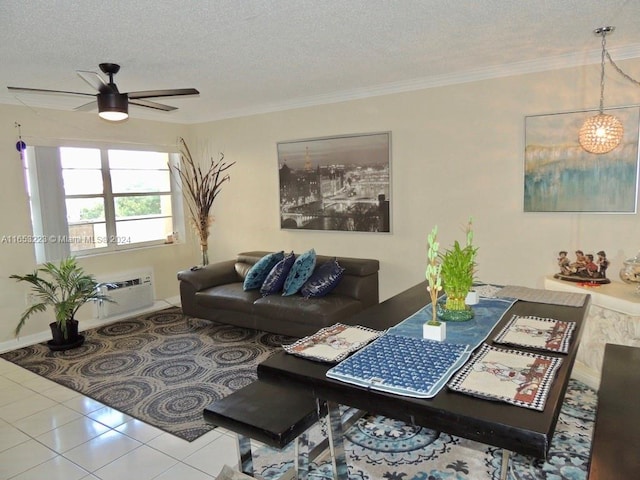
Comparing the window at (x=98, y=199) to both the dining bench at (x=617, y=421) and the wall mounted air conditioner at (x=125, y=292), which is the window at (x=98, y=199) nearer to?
the wall mounted air conditioner at (x=125, y=292)

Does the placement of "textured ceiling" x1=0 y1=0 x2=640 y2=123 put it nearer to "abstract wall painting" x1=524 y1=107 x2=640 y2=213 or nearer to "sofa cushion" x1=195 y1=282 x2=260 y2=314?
"abstract wall painting" x1=524 y1=107 x2=640 y2=213

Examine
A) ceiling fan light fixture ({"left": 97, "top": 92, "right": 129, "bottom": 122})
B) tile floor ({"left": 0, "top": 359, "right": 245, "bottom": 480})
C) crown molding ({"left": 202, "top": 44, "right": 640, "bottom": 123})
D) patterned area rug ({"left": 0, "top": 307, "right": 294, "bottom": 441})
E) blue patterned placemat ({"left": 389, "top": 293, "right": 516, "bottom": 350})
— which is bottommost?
tile floor ({"left": 0, "top": 359, "right": 245, "bottom": 480})

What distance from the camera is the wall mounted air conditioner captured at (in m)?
5.11

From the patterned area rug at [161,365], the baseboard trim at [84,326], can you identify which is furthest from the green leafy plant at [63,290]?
the patterned area rug at [161,365]

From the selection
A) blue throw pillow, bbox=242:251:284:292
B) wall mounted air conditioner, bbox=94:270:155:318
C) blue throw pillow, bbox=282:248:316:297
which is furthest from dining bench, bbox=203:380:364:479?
wall mounted air conditioner, bbox=94:270:155:318

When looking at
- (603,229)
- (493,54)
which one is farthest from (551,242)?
(493,54)

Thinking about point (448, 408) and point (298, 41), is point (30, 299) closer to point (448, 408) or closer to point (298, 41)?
point (298, 41)

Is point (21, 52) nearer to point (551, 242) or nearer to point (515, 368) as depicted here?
point (515, 368)

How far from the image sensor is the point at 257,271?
462 centimetres

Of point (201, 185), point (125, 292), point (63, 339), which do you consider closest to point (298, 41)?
point (201, 185)

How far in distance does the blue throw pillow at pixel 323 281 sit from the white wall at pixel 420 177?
1.91ft

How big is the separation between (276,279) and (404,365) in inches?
112

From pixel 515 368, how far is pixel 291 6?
205cm

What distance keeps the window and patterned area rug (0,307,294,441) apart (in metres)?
1.02
